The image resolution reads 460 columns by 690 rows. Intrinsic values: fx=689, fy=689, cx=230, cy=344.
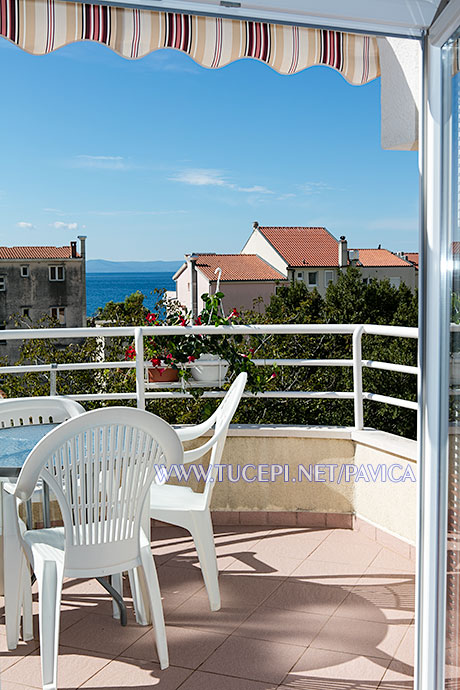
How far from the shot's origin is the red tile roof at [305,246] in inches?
1460

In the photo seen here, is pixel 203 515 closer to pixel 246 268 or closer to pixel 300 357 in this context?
pixel 300 357

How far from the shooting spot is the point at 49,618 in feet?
7.09

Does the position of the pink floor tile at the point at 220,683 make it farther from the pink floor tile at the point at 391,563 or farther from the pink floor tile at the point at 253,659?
the pink floor tile at the point at 391,563

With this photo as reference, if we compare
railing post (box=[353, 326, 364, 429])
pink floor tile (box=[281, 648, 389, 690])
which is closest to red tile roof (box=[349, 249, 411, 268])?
railing post (box=[353, 326, 364, 429])

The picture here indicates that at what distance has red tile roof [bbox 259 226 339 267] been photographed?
37.1 meters

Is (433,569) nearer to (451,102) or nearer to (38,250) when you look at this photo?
(451,102)

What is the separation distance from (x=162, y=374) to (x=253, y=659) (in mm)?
1995

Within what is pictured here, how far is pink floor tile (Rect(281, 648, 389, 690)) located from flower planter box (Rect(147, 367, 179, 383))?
198cm

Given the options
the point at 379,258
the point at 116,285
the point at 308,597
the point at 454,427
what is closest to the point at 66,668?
the point at 308,597

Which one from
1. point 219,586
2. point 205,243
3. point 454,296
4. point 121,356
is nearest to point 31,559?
point 219,586

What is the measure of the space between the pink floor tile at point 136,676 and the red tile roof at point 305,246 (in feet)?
115

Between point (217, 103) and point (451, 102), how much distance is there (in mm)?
42707

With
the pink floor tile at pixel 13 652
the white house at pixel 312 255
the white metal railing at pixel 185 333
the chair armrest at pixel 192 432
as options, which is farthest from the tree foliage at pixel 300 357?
the white house at pixel 312 255

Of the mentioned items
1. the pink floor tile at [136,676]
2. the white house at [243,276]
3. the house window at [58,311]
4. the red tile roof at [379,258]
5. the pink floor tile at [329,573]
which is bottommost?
the pink floor tile at [136,676]
